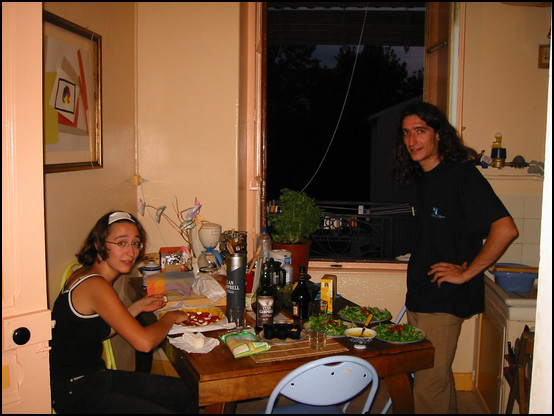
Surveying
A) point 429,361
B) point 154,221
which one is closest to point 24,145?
point 429,361

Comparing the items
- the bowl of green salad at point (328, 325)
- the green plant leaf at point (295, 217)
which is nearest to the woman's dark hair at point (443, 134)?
the green plant leaf at point (295, 217)

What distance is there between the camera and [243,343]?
1.86 meters

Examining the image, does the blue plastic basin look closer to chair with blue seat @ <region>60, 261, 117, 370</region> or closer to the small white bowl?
the small white bowl

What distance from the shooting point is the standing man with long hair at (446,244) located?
7.38ft

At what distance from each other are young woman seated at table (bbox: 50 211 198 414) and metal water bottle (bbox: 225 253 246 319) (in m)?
0.22

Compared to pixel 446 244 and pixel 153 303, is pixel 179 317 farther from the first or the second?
pixel 446 244

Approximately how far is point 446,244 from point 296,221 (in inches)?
38.4

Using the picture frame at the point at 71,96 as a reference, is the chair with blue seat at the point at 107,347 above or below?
below

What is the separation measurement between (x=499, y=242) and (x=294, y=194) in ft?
4.15

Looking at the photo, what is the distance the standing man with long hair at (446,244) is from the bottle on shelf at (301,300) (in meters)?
0.56

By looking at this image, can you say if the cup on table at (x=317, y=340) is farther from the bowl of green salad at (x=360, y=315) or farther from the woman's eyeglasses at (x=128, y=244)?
the woman's eyeglasses at (x=128, y=244)

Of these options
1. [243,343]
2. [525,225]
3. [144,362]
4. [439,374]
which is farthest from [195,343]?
[525,225]

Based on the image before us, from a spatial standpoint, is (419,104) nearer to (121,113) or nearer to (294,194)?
(294,194)

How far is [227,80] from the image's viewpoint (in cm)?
335
